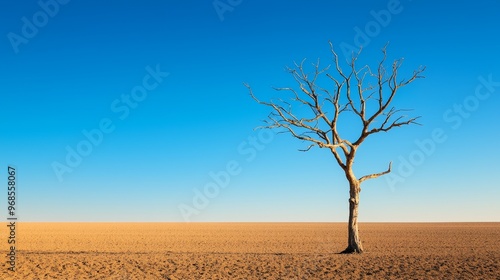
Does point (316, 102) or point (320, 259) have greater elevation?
point (316, 102)

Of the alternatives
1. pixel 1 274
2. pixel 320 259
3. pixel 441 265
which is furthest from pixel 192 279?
pixel 441 265

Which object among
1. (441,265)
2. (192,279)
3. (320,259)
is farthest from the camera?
Answer: (320,259)

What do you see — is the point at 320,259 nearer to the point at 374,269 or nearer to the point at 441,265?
the point at 374,269

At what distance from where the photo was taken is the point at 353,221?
96.4ft

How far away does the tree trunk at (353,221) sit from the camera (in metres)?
29.4

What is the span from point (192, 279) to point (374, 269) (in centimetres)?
789

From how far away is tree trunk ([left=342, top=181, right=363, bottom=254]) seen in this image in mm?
29375

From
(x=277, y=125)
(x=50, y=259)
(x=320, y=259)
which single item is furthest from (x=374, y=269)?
(x=50, y=259)

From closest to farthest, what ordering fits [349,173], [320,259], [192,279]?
1. [192,279]
2. [320,259]
3. [349,173]

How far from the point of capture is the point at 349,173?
1162 inches

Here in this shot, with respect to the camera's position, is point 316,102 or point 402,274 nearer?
point 402,274

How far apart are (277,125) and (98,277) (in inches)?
537

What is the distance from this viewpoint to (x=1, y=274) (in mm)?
22641

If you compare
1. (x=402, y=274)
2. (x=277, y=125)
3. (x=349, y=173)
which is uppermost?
(x=277, y=125)
